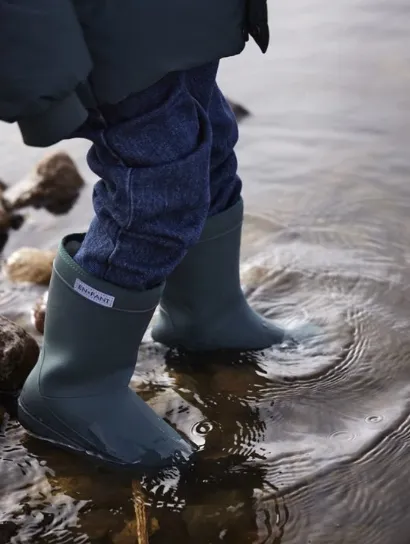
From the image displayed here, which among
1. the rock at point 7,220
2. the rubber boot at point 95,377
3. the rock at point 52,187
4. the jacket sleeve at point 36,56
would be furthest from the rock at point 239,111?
the jacket sleeve at point 36,56

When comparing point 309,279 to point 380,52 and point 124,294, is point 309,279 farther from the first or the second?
point 380,52

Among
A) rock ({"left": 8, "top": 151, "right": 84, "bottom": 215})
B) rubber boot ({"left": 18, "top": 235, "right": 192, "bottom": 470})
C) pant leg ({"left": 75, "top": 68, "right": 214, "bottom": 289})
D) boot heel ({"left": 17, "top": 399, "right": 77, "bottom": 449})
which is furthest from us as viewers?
rock ({"left": 8, "top": 151, "right": 84, "bottom": 215})

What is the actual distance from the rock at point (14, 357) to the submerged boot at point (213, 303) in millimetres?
311

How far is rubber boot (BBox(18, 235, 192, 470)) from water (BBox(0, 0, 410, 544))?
6 cm

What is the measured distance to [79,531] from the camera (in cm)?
170

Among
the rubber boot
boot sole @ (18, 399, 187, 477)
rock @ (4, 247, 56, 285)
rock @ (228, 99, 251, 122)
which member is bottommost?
rock @ (228, 99, 251, 122)

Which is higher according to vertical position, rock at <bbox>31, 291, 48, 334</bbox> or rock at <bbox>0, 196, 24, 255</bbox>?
rock at <bbox>31, 291, 48, 334</bbox>

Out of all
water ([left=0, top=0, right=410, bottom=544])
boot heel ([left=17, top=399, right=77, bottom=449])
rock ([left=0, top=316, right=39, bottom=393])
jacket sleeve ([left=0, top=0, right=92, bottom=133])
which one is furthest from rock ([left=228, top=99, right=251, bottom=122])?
jacket sleeve ([left=0, top=0, right=92, bottom=133])

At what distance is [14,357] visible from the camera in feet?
6.84

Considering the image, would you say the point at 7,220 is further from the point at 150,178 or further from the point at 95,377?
the point at 150,178

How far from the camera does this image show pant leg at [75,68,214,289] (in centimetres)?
168

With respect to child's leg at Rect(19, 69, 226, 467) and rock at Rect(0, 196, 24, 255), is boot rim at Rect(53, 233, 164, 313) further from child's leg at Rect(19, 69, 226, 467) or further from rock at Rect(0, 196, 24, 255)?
rock at Rect(0, 196, 24, 255)

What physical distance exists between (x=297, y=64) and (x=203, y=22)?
2613mm

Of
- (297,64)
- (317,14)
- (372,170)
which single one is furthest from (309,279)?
(317,14)
